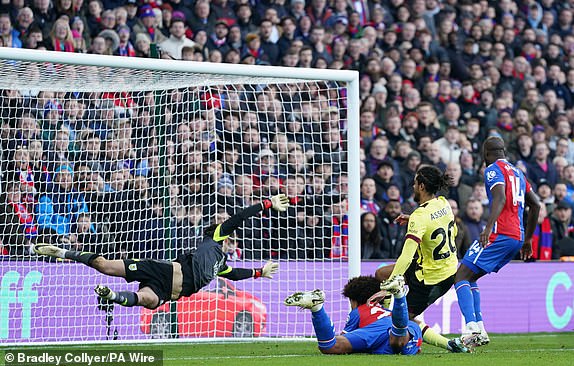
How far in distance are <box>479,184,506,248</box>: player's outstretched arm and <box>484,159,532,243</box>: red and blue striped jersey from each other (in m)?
0.07

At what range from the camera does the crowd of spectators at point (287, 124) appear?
12.2 meters

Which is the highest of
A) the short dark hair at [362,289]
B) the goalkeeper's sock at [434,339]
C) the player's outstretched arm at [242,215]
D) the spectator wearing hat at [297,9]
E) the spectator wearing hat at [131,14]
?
the spectator wearing hat at [297,9]

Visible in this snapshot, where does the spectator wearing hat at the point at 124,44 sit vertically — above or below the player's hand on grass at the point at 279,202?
above

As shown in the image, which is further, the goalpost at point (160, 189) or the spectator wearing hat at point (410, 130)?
the spectator wearing hat at point (410, 130)

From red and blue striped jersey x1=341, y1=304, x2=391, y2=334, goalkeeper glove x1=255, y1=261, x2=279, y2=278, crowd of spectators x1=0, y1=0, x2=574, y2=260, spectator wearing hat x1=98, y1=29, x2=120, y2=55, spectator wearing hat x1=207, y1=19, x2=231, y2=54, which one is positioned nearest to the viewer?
red and blue striped jersey x1=341, y1=304, x2=391, y2=334

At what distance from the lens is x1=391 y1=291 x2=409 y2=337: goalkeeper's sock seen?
8789 mm

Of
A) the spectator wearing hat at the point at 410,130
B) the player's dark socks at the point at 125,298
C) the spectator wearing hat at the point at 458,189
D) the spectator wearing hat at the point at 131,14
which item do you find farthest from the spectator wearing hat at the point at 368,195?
the player's dark socks at the point at 125,298

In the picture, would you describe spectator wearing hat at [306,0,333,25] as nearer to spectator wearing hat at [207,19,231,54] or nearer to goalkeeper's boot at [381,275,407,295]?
spectator wearing hat at [207,19,231,54]

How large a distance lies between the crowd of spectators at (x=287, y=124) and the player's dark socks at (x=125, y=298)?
2.36 metres

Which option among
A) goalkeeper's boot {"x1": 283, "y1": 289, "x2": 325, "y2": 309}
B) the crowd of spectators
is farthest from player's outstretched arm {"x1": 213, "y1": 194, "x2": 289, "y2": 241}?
goalkeeper's boot {"x1": 283, "y1": 289, "x2": 325, "y2": 309}

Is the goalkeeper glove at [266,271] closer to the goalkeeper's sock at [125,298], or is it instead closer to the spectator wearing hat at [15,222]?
the goalkeeper's sock at [125,298]

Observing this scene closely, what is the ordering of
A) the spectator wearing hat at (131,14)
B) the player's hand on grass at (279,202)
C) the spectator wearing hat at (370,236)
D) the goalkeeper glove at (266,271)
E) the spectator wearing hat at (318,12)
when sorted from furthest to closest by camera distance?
the spectator wearing hat at (318,12) → the spectator wearing hat at (131,14) → the spectator wearing hat at (370,236) → the goalkeeper glove at (266,271) → the player's hand on grass at (279,202)

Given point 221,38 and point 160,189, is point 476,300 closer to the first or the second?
point 160,189

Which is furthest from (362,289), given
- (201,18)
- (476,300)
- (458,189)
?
(201,18)
